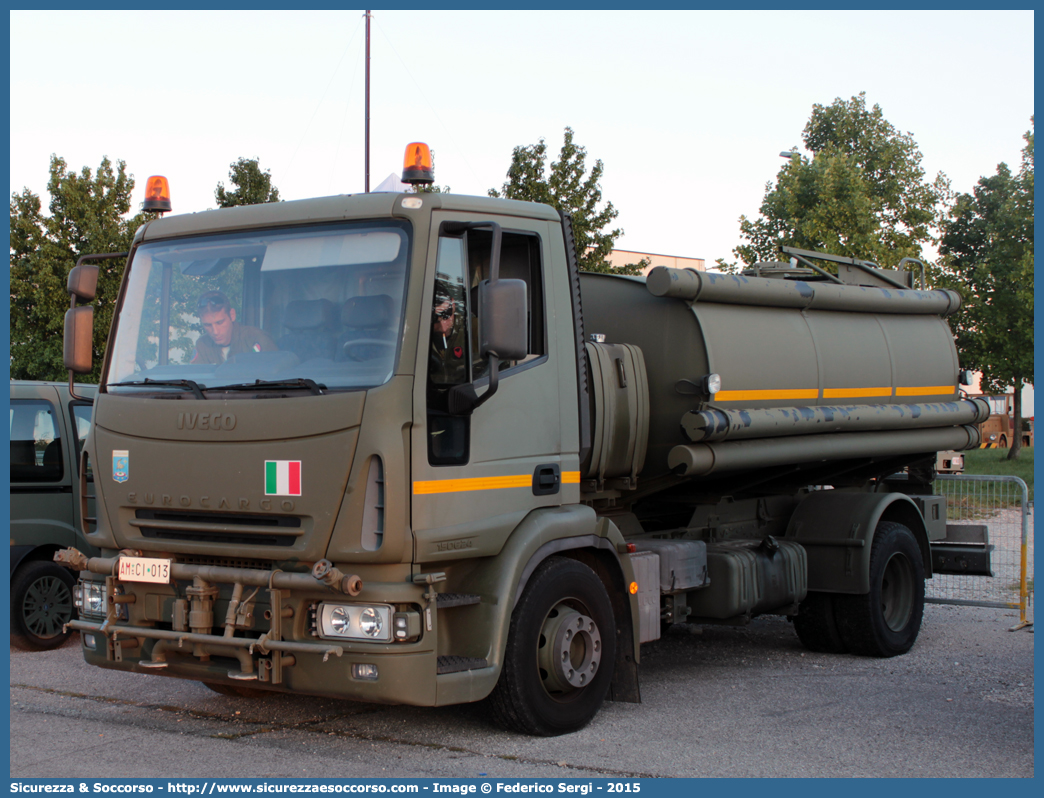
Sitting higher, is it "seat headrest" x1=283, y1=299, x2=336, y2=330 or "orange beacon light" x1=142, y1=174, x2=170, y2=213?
"orange beacon light" x1=142, y1=174, x2=170, y2=213

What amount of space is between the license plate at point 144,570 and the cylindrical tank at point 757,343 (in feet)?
10.9

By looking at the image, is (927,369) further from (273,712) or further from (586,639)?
(273,712)

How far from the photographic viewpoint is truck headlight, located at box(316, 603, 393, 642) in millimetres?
5461

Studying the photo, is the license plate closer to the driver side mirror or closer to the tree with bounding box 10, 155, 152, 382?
the driver side mirror

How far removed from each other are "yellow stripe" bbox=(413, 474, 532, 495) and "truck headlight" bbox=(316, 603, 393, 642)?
60 cm

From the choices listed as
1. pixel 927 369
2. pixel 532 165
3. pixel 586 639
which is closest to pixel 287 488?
pixel 586 639

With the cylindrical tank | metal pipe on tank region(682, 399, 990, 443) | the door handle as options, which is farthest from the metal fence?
Result: the door handle

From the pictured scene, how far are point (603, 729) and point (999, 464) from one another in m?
29.9

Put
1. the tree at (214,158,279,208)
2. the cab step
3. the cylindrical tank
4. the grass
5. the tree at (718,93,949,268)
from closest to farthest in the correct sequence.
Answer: the cab step → the cylindrical tank → the tree at (214,158,279,208) → the tree at (718,93,949,268) → the grass

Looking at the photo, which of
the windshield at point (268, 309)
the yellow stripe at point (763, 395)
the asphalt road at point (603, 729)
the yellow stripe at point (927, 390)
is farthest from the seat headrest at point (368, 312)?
the yellow stripe at point (927, 390)

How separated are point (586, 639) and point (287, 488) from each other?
2040mm

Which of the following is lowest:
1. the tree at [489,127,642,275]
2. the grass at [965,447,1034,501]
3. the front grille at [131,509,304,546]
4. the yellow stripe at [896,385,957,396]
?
the grass at [965,447,1034,501]

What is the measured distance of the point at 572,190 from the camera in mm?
17859

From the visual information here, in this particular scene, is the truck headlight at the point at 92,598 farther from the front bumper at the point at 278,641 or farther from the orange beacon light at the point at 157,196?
the orange beacon light at the point at 157,196
